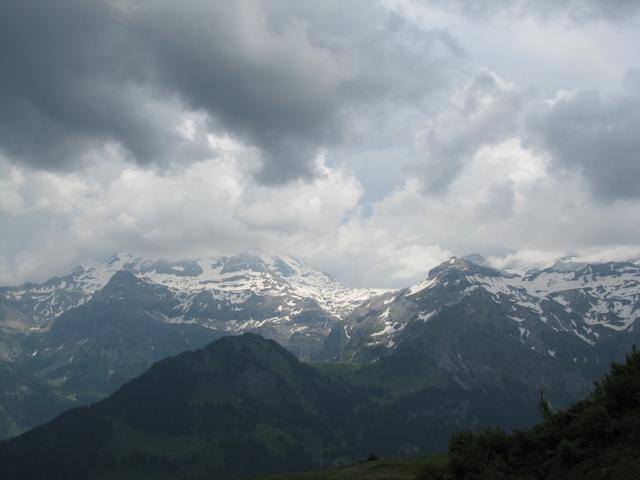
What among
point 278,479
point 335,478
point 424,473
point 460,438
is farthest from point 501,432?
point 278,479

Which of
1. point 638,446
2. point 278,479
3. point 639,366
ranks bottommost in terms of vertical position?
point 278,479

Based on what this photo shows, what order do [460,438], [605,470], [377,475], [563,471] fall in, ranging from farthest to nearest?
[377,475]
[460,438]
[563,471]
[605,470]

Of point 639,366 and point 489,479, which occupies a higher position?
point 639,366

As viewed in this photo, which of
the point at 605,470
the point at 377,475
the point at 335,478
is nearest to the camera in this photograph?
the point at 605,470

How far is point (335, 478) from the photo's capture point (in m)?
83.1

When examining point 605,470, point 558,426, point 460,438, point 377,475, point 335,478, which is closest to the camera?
point 605,470

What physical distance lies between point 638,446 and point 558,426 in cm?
964

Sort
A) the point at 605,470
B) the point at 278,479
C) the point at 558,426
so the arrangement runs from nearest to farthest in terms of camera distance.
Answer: the point at 605,470 < the point at 558,426 < the point at 278,479

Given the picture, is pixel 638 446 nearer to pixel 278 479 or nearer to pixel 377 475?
pixel 377 475

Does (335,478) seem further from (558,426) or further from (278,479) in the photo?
(558,426)

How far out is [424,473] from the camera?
51000mm

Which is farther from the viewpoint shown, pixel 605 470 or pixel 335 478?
pixel 335 478

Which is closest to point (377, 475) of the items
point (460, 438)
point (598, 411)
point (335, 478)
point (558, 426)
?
point (335, 478)

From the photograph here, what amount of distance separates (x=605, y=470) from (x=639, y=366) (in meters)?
14.5
